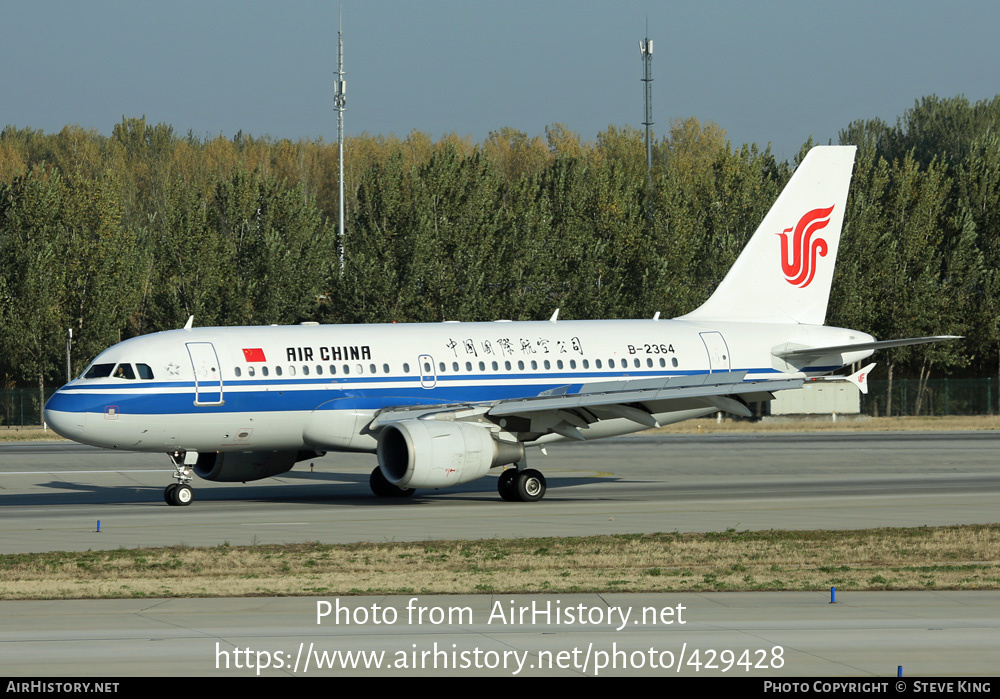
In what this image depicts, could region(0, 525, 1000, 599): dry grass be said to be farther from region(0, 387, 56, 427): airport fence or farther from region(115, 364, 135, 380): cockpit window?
region(0, 387, 56, 427): airport fence

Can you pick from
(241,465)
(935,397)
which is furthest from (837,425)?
(241,465)

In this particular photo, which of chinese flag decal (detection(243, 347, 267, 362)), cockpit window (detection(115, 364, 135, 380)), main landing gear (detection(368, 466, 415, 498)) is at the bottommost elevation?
main landing gear (detection(368, 466, 415, 498))

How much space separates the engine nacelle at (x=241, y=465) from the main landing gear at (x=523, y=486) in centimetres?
598

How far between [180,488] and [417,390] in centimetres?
639

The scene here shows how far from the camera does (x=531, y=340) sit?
117ft

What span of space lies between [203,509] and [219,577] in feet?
38.8

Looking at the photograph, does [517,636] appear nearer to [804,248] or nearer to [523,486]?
[523,486]

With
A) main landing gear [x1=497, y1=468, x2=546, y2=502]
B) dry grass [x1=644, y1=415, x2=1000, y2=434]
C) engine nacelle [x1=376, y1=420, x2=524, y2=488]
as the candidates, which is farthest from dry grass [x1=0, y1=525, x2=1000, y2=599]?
dry grass [x1=644, y1=415, x2=1000, y2=434]

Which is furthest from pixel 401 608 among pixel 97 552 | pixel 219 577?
pixel 97 552

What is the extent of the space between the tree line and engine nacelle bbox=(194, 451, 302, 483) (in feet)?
133

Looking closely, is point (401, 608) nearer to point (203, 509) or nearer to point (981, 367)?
point (203, 509)

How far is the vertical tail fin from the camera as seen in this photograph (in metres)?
39.8

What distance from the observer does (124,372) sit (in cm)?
3172

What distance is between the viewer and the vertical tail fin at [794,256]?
3975cm
